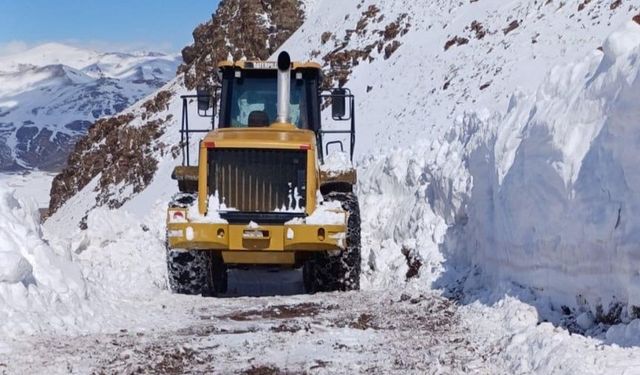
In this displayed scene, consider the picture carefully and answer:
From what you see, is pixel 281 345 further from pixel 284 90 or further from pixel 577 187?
pixel 284 90

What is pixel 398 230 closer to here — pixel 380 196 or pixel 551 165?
pixel 380 196

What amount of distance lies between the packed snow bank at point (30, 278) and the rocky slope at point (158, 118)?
3839 cm

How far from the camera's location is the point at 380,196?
1405 cm

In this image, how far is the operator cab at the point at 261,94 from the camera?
39.1 feet

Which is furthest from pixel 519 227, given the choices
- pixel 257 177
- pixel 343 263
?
pixel 257 177

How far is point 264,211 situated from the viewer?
1030cm

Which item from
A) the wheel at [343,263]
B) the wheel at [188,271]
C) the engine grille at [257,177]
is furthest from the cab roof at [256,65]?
the wheel at [188,271]

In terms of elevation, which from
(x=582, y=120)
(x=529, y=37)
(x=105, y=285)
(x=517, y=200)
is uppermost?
(x=529, y=37)

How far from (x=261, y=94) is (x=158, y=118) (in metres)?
43.6

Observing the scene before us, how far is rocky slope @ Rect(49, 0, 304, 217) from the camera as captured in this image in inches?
1957

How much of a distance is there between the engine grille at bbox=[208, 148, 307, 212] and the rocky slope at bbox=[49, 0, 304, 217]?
122ft

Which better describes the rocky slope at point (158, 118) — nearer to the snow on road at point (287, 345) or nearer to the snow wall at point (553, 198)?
the snow wall at point (553, 198)

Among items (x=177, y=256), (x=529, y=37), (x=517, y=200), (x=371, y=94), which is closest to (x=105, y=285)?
(x=177, y=256)

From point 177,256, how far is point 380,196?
4.32 meters
